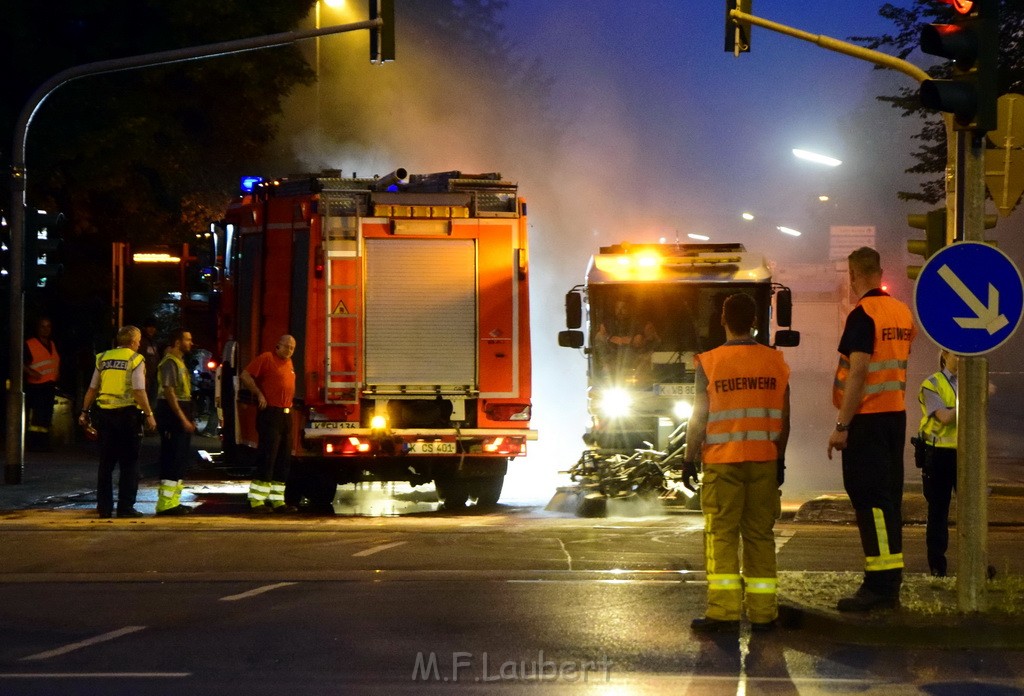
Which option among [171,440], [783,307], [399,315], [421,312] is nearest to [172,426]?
[171,440]

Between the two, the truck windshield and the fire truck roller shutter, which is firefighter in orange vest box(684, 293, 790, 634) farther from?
the truck windshield

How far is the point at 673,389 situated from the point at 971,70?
9.26 m

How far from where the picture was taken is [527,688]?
6.41 m

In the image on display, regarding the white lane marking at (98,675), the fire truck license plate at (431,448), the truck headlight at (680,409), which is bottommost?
the white lane marking at (98,675)

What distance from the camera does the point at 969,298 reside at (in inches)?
306

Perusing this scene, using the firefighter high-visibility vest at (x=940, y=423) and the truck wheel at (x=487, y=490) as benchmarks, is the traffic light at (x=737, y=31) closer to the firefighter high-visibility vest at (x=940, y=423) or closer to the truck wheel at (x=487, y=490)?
the truck wheel at (x=487, y=490)

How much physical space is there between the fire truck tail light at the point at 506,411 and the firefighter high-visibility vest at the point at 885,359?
24.9ft

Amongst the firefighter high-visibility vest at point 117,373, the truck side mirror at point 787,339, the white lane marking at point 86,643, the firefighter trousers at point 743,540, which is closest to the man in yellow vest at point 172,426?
the firefighter high-visibility vest at point 117,373

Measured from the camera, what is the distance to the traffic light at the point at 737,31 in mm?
16234

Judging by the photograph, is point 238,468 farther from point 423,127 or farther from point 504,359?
point 423,127

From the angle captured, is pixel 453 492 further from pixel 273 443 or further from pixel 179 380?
pixel 179 380

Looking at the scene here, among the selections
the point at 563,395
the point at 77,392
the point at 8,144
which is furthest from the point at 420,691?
the point at 563,395

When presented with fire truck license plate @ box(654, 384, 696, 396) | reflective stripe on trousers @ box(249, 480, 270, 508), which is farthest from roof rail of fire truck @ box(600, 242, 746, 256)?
reflective stripe on trousers @ box(249, 480, 270, 508)

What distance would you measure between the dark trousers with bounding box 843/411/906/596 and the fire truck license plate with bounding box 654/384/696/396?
349 inches
